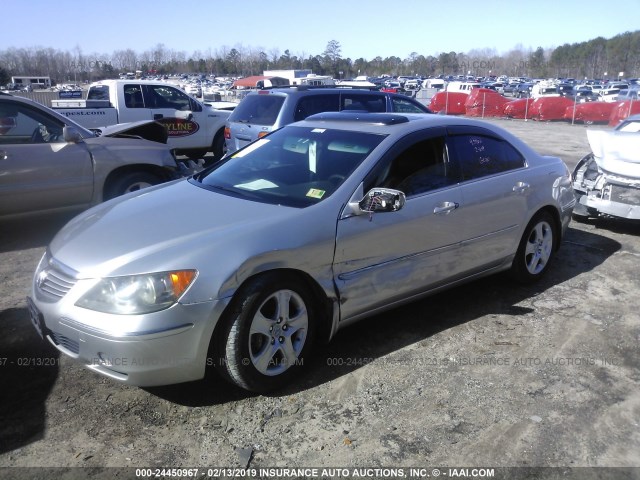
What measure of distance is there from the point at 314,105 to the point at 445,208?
518cm

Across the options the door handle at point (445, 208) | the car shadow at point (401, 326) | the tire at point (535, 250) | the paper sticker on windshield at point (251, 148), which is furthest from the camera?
the tire at point (535, 250)

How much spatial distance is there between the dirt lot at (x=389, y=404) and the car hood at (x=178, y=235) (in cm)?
84

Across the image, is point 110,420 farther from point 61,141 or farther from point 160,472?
point 61,141

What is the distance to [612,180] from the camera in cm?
680

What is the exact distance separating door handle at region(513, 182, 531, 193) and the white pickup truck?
8429 mm

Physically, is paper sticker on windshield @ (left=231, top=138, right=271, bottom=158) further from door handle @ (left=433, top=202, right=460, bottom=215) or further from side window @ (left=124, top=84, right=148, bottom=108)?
side window @ (left=124, top=84, right=148, bottom=108)

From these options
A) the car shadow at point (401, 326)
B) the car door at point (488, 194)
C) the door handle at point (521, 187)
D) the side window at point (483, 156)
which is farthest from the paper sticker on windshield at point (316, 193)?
the door handle at point (521, 187)

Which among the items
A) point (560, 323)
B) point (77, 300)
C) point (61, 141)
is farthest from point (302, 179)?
point (61, 141)

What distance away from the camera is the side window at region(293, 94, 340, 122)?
28.4ft

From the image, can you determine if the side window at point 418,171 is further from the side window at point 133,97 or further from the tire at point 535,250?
the side window at point 133,97

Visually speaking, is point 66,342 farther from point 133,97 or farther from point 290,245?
point 133,97

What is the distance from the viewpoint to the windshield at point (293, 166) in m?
3.81

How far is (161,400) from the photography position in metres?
3.32

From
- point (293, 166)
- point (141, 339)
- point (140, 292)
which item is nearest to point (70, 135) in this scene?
point (293, 166)
